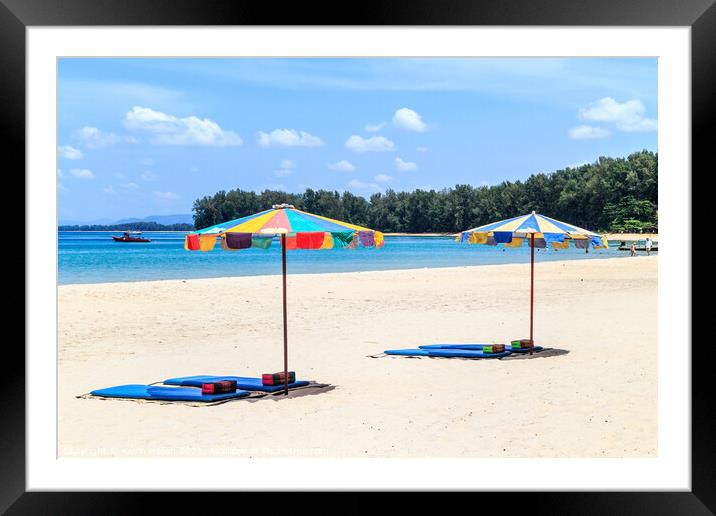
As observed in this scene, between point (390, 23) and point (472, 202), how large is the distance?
69.5 m

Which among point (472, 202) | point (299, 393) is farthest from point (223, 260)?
point (299, 393)

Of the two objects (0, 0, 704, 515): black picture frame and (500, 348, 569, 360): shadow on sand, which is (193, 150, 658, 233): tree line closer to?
(500, 348, 569, 360): shadow on sand

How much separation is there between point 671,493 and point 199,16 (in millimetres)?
3158

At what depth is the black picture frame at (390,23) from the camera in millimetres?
3783

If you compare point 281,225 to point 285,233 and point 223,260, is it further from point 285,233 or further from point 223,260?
point 223,260

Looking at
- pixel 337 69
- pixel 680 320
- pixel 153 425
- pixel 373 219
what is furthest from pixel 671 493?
pixel 337 69

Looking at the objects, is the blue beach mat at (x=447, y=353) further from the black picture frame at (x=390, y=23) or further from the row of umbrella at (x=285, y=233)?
the black picture frame at (x=390, y=23)

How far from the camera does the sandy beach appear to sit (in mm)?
5672

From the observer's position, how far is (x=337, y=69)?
80.4 metres

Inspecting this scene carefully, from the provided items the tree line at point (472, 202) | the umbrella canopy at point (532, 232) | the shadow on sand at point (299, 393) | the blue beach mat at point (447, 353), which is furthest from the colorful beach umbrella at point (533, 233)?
the tree line at point (472, 202)

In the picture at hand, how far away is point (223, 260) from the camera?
4588 cm

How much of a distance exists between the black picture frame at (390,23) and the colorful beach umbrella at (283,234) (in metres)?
2.65

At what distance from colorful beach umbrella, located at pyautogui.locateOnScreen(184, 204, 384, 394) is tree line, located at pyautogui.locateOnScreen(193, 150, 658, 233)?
59257mm

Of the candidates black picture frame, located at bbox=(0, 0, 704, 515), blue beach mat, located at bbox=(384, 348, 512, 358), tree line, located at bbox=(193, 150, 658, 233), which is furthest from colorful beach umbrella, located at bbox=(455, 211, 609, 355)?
tree line, located at bbox=(193, 150, 658, 233)
